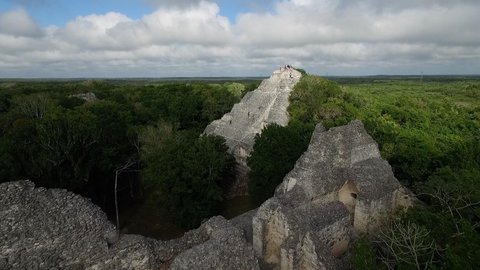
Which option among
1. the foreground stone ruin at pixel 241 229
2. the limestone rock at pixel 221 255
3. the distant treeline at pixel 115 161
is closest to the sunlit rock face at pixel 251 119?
the distant treeline at pixel 115 161

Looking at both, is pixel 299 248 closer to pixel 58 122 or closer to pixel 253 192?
pixel 253 192

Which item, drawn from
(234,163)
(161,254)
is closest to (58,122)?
(234,163)

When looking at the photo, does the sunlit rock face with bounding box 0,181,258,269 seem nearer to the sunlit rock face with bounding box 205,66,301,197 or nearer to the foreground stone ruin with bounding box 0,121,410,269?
the foreground stone ruin with bounding box 0,121,410,269

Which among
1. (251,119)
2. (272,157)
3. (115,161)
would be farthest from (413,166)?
(115,161)

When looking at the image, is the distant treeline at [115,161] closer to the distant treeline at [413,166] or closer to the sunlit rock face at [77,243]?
the distant treeline at [413,166]

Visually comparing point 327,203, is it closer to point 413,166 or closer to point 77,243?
point 77,243

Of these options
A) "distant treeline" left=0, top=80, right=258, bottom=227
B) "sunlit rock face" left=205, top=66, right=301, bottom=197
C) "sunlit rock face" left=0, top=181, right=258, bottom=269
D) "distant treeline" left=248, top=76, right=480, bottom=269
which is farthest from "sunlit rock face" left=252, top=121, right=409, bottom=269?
"sunlit rock face" left=205, top=66, right=301, bottom=197
